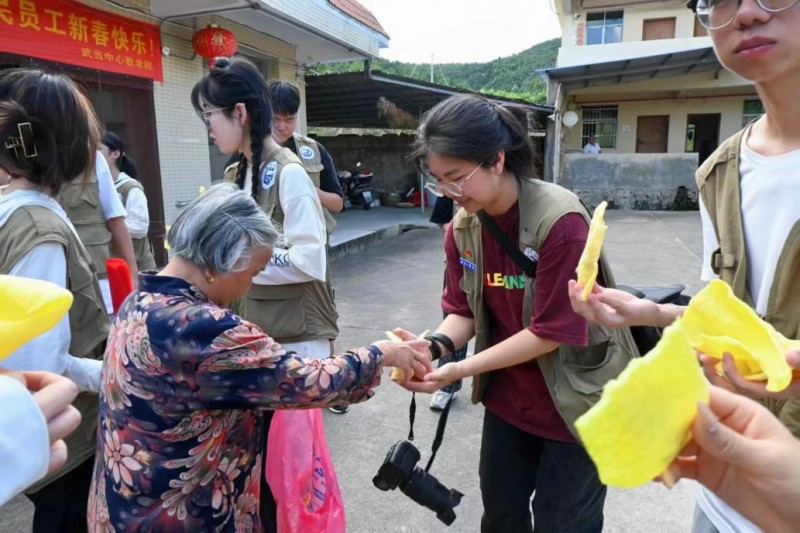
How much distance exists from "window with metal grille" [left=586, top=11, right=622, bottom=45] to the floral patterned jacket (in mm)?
22069

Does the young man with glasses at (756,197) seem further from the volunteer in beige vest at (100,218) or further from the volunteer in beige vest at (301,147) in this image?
the volunteer in beige vest at (100,218)

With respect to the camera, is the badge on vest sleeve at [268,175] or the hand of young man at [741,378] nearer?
the hand of young man at [741,378]

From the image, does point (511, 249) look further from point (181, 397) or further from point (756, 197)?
point (181, 397)

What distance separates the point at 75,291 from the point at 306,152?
2.23m

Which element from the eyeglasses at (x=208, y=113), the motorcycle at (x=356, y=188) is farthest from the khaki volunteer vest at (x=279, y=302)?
the motorcycle at (x=356, y=188)

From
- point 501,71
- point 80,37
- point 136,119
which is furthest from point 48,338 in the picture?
point 501,71

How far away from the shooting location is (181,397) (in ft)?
4.31

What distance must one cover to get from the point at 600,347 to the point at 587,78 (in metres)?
16.2

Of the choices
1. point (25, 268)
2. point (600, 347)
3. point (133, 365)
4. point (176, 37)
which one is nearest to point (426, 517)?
point (600, 347)

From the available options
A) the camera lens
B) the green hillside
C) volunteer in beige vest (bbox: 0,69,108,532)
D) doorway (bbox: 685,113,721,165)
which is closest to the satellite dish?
doorway (bbox: 685,113,721,165)

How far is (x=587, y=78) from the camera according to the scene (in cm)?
1602

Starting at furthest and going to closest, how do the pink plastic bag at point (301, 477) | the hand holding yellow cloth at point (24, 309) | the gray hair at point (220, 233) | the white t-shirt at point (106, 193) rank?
the white t-shirt at point (106, 193) < the pink plastic bag at point (301, 477) < the gray hair at point (220, 233) < the hand holding yellow cloth at point (24, 309)

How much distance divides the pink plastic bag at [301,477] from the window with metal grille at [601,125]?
2081 centimetres

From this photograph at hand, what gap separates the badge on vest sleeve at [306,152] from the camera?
3.75 m
